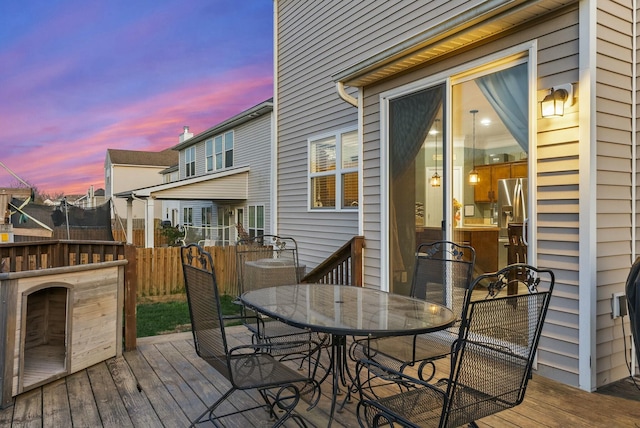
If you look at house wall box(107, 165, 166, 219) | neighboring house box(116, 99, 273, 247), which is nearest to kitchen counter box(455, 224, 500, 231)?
neighboring house box(116, 99, 273, 247)

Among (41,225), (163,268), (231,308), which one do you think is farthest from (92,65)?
(231,308)

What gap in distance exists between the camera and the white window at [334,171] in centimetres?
657

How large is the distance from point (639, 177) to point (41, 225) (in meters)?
11.7

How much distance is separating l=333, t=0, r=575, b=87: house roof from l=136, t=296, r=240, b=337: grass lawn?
149 inches

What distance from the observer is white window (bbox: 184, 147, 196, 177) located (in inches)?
653

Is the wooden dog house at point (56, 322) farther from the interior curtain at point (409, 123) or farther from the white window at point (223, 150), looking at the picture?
the white window at point (223, 150)

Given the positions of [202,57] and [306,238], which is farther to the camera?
[202,57]

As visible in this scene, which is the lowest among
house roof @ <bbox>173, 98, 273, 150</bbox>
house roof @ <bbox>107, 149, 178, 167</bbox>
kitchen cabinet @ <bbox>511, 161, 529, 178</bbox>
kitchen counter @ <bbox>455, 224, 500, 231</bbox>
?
kitchen counter @ <bbox>455, 224, 500, 231</bbox>

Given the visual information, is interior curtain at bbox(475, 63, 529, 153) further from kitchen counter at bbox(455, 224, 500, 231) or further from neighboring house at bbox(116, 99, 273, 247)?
neighboring house at bbox(116, 99, 273, 247)

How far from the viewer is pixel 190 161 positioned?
1694cm

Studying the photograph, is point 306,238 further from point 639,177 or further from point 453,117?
point 639,177

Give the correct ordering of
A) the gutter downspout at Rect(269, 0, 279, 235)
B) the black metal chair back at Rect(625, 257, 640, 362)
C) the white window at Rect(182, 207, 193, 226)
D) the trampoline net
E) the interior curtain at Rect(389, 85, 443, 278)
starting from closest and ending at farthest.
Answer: the black metal chair back at Rect(625, 257, 640, 362)
the interior curtain at Rect(389, 85, 443, 278)
the gutter downspout at Rect(269, 0, 279, 235)
the trampoline net
the white window at Rect(182, 207, 193, 226)

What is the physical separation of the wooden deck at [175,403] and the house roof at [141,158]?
81.4 ft

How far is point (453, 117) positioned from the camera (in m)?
3.82
